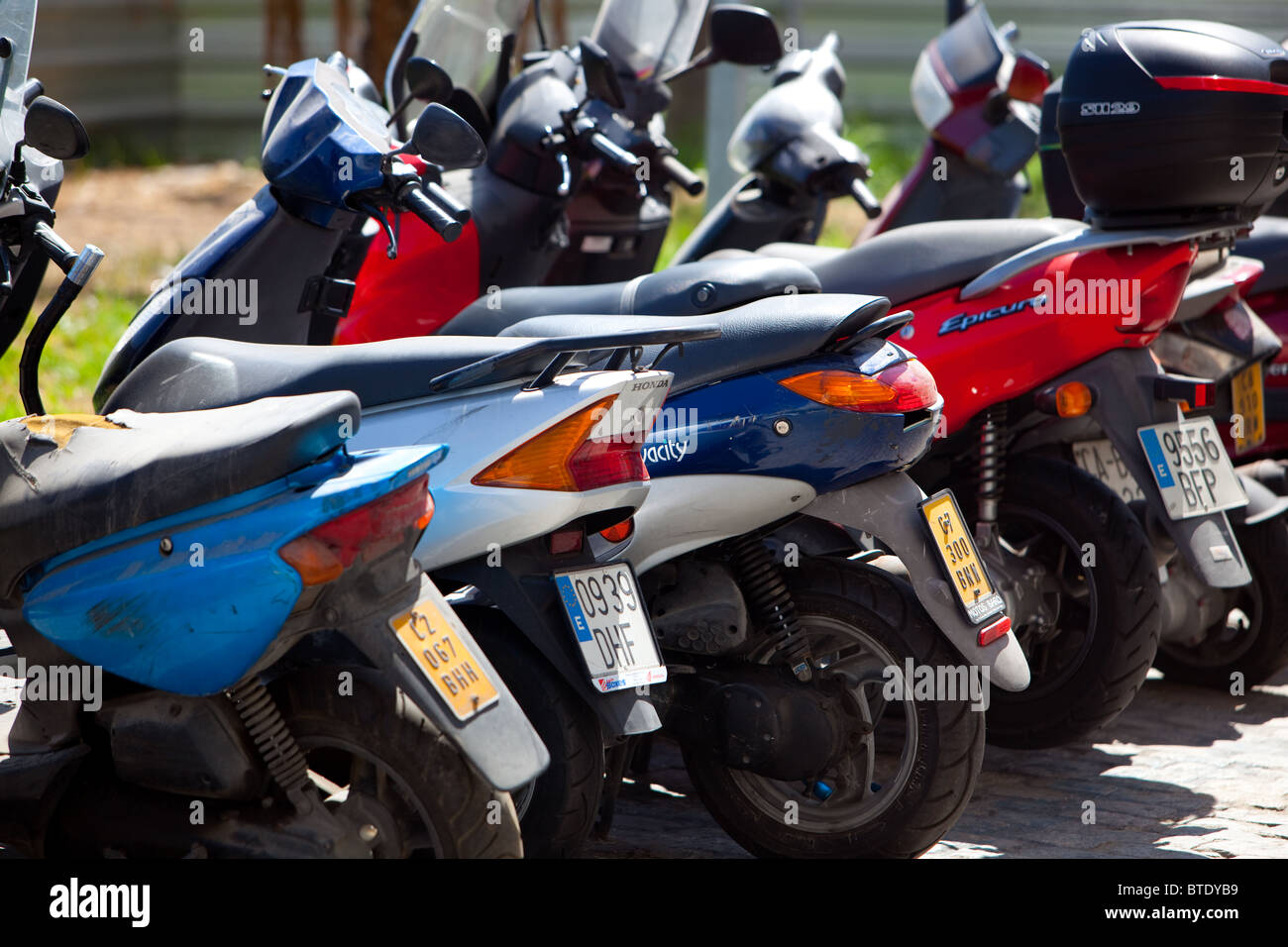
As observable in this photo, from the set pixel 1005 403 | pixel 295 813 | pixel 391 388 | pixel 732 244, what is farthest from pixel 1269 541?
pixel 295 813

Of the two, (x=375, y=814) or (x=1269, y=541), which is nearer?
(x=375, y=814)

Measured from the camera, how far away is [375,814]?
2.79m

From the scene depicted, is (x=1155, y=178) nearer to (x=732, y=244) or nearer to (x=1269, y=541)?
(x=1269, y=541)

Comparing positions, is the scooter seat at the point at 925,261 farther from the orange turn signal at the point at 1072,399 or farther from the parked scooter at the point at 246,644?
the parked scooter at the point at 246,644

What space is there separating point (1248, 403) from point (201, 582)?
3204mm

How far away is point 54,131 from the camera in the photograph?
3842 mm

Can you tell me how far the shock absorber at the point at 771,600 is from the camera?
11.3 feet

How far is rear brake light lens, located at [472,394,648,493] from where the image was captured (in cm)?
303

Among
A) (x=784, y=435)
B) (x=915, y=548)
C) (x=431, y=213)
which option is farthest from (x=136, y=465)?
(x=915, y=548)

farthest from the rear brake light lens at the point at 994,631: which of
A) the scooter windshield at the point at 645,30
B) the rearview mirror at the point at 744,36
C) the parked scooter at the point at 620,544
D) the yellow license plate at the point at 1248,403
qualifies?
the scooter windshield at the point at 645,30

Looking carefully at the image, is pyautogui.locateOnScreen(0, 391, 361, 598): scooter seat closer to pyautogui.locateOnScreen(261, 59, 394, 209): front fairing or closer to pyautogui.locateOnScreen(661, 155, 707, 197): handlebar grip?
pyautogui.locateOnScreen(261, 59, 394, 209): front fairing

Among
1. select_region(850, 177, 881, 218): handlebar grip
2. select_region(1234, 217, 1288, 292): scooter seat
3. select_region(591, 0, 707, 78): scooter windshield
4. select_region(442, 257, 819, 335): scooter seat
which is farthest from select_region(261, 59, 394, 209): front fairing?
select_region(1234, 217, 1288, 292): scooter seat

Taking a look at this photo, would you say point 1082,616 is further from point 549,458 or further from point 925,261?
point 549,458

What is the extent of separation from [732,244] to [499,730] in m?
3.44
